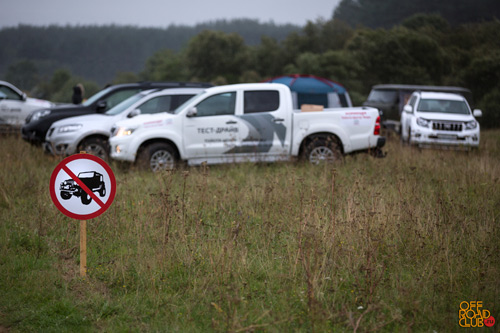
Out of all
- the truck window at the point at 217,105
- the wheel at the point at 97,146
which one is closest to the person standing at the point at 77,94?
the wheel at the point at 97,146

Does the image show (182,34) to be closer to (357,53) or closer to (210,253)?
(357,53)

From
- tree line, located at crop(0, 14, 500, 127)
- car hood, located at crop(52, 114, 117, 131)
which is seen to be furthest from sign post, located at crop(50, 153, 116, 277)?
tree line, located at crop(0, 14, 500, 127)

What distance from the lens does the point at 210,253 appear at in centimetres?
564

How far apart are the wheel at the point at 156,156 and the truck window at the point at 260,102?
5.91 ft

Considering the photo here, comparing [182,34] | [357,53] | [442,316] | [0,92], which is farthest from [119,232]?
[182,34]

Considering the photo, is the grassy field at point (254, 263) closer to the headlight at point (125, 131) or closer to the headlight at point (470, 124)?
the headlight at point (125, 131)

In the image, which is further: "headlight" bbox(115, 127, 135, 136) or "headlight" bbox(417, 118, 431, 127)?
"headlight" bbox(417, 118, 431, 127)

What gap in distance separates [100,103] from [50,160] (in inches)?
80.4

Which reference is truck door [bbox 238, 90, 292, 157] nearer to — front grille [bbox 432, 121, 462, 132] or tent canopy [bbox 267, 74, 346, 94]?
front grille [bbox 432, 121, 462, 132]

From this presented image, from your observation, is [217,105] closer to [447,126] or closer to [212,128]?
[212,128]

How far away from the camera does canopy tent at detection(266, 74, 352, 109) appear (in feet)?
58.9

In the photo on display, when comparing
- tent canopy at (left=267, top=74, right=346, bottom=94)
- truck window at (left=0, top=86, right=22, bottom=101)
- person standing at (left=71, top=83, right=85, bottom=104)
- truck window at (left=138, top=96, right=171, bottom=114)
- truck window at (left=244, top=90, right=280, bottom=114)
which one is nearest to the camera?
truck window at (left=244, top=90, right=280, bottom=114)

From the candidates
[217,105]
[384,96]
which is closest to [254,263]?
[217,105]

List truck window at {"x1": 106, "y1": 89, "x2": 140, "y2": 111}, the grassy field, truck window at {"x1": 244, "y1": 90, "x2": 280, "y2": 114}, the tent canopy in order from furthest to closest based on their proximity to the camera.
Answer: the tent canopy, truck window at {"x1": 106, "y1": 89, "x2": 140, "y2": 111}, truck window at {"x1": 244, "y1": 90, "x2": 280, "y2": 114}, the grassy field
